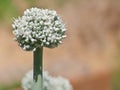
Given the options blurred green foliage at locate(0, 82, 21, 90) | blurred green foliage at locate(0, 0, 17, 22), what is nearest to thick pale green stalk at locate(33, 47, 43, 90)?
blurred green foliage at locate(0, 82, 21, 90)

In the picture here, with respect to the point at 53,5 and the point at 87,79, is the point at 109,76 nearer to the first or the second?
the point at 87,79

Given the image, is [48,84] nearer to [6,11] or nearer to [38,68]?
[38,68]

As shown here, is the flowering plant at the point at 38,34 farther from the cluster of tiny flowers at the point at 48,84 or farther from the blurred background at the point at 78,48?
the blurred background at the point at 78,48

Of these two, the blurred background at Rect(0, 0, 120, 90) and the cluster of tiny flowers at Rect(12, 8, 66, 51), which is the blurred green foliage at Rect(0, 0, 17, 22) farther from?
the cluster of tiny flowers at Rect(12, 8, 66, 51)

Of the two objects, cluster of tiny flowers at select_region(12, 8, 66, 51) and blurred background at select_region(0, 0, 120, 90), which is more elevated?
blurred background at select_region(0, 0, 120, 90)

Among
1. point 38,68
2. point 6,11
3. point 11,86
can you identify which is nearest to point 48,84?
point 38,68

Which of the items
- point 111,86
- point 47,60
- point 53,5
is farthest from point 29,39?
point 53,5

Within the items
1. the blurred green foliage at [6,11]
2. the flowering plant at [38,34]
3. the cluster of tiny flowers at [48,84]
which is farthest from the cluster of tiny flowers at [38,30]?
the blurred green foliage at [6,11]
